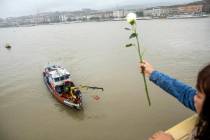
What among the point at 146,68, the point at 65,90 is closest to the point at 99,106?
the point at 65,90

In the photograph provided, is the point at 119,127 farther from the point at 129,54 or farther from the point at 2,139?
the point at 129,54

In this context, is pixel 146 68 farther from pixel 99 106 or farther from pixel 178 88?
A: pixel 99 106

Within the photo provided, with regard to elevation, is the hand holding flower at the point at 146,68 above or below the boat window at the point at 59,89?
above

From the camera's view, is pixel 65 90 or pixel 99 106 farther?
pixel 65 90

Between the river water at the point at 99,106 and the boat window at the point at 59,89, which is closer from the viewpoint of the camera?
the river water at the point at 99,106

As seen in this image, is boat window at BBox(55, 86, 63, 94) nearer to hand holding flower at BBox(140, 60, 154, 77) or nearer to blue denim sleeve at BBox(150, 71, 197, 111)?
hand holding flower at BBox(140, 60, 154, 77)

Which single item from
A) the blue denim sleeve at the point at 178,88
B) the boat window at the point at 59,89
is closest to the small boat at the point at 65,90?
the boat window at the point at 59,89

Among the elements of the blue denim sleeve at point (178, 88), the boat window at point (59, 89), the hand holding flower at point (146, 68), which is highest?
the hand holding flower at point (146, 68)

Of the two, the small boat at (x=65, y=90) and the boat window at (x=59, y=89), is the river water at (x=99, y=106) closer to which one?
the small boat at (x=65, y=90)

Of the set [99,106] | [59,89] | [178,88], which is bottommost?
[99,106]

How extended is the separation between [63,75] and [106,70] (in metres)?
4.23

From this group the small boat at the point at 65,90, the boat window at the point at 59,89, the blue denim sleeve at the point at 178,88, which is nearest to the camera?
the blue denim sleeve at the point at 178,88

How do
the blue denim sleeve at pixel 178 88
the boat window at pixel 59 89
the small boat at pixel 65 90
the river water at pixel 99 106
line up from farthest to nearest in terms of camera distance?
the boat window at pixel 59 89 < the small boat at pixel 65 90 < the river water at pixel 99 106 < the blue denim sleeve at pixel 178 88

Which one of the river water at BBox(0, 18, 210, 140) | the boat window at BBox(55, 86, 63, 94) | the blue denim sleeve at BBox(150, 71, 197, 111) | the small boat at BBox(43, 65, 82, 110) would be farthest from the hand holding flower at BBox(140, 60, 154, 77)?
the boat window at BBox(55, 86, 63, 94)
